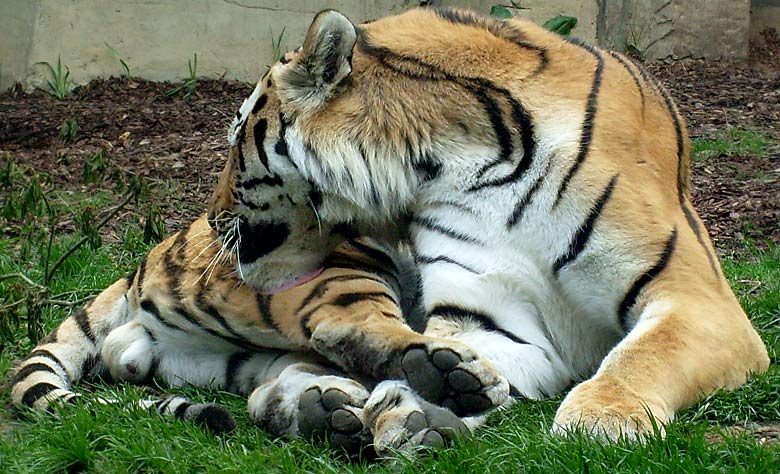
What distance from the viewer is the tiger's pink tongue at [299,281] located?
12.5 feet

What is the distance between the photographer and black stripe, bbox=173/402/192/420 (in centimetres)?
339

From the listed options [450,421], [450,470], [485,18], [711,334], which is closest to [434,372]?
[450,421]

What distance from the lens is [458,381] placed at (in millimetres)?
2965

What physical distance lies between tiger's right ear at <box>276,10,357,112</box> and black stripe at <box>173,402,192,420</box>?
1047mm

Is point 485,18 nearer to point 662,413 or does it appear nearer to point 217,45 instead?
point 662,413

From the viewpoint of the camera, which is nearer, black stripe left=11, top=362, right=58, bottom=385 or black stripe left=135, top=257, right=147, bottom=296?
black stripe left=11, top=362, right=58, bottom=385

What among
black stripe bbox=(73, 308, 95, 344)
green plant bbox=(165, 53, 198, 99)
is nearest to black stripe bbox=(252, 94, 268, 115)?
black stripe bbox=(73, 308, 95, 344)

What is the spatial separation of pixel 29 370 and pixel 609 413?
2.18m

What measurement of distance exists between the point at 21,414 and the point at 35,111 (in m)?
5.34

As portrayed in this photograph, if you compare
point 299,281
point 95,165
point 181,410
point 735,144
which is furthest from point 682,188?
point 735,144

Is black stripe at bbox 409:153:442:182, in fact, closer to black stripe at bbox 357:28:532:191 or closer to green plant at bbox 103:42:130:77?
black stripe at bbox 357:28:532:191

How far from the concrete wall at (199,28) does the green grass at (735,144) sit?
2.37 metres

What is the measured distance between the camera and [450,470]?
269 centimetres

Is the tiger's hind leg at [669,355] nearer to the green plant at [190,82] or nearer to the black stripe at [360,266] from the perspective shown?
the black stripe at [360,266]
